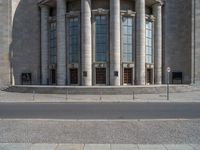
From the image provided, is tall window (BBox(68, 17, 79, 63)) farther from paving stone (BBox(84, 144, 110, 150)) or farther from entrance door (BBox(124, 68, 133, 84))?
paving stone (BBox(84, 144, 110, 150))

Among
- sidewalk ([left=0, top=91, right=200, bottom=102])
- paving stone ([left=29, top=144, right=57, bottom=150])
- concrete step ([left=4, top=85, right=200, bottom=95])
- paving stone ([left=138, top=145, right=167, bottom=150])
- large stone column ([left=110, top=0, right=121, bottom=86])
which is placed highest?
large stone column ([left=110, top=0, right=121, bottom=86])

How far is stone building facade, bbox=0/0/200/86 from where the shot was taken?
34.9 m

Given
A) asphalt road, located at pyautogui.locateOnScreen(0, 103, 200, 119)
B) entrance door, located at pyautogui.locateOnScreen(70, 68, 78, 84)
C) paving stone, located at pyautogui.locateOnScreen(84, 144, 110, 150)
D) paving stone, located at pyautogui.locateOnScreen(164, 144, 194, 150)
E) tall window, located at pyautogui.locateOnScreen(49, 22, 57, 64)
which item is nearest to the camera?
paving stone, located at pyautogui.locateOnScreen(164, 144, 194, 150)

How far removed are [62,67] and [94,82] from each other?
19.5 feet

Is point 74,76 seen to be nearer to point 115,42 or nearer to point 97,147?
point 115,42

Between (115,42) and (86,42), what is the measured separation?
447 centimetres

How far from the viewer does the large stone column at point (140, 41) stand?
35.4m

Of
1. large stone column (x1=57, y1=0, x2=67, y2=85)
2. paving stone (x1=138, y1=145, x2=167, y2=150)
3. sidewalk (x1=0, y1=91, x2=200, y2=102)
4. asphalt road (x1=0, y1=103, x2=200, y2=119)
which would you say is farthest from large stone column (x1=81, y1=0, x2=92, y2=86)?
paving stone (x1=138, y1=145, x2=167, y2=150)

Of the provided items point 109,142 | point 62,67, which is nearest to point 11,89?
point 62,67

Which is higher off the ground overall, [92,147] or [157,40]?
[157,40]

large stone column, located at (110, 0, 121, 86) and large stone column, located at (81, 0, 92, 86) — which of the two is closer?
large stone column, located at (110, 0, 121, 86)

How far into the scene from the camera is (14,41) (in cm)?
4059

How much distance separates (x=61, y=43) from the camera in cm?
3662

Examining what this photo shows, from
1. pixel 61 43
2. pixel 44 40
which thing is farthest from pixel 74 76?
pixel 44 40
